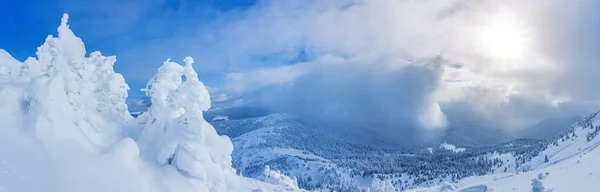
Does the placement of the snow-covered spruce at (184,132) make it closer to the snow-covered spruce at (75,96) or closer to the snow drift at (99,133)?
the snow drift at (99,133)

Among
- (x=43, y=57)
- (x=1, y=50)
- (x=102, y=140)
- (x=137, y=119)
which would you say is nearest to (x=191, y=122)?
(x=102, y=140)

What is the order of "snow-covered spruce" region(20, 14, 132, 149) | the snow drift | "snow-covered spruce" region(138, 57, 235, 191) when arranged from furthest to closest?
"snow-covered spruce" region(138, 57, 235, 191) < "snow-covered spruce" region(20, 14, 132, 149) < the snow drift

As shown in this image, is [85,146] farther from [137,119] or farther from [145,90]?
[137,119]

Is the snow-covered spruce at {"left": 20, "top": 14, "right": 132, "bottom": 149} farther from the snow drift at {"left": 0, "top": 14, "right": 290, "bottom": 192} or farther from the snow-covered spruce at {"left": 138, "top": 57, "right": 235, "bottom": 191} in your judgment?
the snow-covered spruce at {"left": 138, "top": 57, "right": 235, "bottom": 191}

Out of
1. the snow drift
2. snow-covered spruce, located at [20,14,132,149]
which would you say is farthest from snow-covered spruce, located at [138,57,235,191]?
snow-covered spruce, located at [20,14,132,149]

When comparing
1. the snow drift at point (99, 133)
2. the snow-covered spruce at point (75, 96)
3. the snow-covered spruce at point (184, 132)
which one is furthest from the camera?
the snow-covered spruce at point (184, 132)

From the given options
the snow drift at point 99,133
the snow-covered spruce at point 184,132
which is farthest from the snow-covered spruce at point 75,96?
the snow-covered spruce at point 184,132

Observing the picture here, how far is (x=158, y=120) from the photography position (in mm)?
38125

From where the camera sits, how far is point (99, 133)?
3600 centimetres

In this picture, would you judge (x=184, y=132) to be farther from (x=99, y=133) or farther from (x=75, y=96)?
(x=75, y=96)

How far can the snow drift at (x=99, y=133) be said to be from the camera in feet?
93.1

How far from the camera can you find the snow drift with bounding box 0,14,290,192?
28375 mm

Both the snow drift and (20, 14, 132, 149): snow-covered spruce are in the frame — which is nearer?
the snow drift

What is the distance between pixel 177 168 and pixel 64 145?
9127 millimetres
